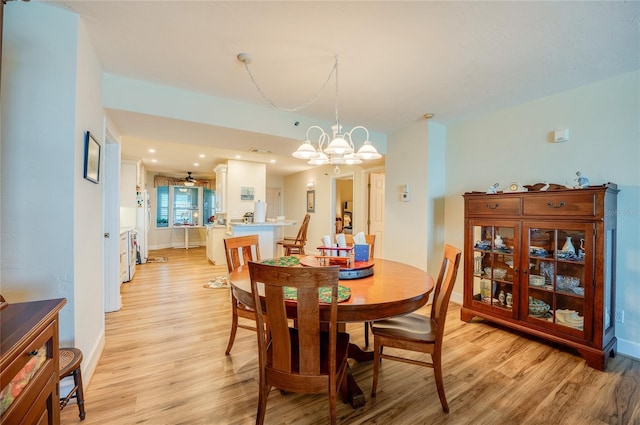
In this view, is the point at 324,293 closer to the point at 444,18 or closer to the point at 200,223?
the point at 444,18

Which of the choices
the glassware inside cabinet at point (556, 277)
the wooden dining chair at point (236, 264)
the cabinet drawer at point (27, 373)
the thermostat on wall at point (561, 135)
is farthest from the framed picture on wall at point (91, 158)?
the thermostat on wall at point (561, 135)

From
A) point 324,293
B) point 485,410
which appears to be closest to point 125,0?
point 324,293

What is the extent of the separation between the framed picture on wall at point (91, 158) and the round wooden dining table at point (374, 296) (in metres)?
1.20

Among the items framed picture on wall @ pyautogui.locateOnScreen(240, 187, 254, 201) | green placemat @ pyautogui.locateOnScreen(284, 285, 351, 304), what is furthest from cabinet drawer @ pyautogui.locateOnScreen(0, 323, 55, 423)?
framed picture on wall @ pyautogui.locateOnScreen(240, 187, 254, 201)

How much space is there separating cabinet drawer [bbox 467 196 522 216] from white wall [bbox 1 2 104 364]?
3317mm

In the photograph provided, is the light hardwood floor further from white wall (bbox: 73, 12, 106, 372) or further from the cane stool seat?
white wall (bbox: 73, 12, 106, 372)

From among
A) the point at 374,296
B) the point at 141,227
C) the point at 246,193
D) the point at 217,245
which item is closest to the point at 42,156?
the point at 374,296

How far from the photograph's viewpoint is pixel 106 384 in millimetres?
1890

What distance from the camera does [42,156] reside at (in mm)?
1593

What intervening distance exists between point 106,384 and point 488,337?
10.3 feet

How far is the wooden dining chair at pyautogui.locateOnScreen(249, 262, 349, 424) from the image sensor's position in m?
1.27

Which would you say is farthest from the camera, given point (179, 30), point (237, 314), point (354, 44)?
point (237, 314)

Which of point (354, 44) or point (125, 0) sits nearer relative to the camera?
point (125, 0)

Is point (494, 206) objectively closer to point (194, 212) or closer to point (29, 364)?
point (29, 364)
